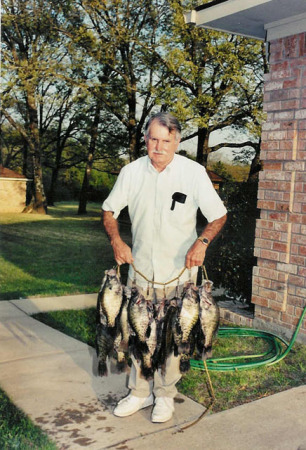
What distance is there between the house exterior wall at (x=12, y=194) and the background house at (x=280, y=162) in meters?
22.0

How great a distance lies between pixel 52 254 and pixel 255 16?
32.5 feet

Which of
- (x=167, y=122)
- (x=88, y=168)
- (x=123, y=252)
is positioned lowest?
(x=123, y=252)

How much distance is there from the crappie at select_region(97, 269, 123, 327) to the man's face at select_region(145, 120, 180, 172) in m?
0.82

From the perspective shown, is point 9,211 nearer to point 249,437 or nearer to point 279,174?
point 279,174

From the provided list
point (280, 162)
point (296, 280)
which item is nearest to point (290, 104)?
point (280, 162)

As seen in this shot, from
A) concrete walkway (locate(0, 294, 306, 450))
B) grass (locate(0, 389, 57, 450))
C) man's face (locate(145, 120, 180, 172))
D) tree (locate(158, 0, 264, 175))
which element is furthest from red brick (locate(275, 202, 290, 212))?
tree (locate(158, 0, 264, 175))

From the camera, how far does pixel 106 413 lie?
3881 millimetres

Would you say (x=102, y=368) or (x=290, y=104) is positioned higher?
(x=290, y=104)

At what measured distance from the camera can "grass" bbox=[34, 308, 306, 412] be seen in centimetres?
433

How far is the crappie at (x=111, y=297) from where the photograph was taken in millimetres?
3488

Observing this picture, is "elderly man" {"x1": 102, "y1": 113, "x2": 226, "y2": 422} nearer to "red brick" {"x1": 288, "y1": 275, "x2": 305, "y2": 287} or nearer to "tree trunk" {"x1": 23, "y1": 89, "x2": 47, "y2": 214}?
"red brick" {"x1": 288, "y1": 275, "x2": 305, "y2": 287}

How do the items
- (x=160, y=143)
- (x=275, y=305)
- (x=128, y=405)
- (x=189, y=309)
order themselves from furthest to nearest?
(x=275, y=305)
(x=128, y=405)
(x=160, y=143)
(x=189, y=309)

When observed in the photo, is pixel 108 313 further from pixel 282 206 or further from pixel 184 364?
pixel 282 206

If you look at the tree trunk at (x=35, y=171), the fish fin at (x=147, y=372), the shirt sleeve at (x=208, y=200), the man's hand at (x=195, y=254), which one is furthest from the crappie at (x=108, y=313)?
the tree trunk at (x=35, y=171)
